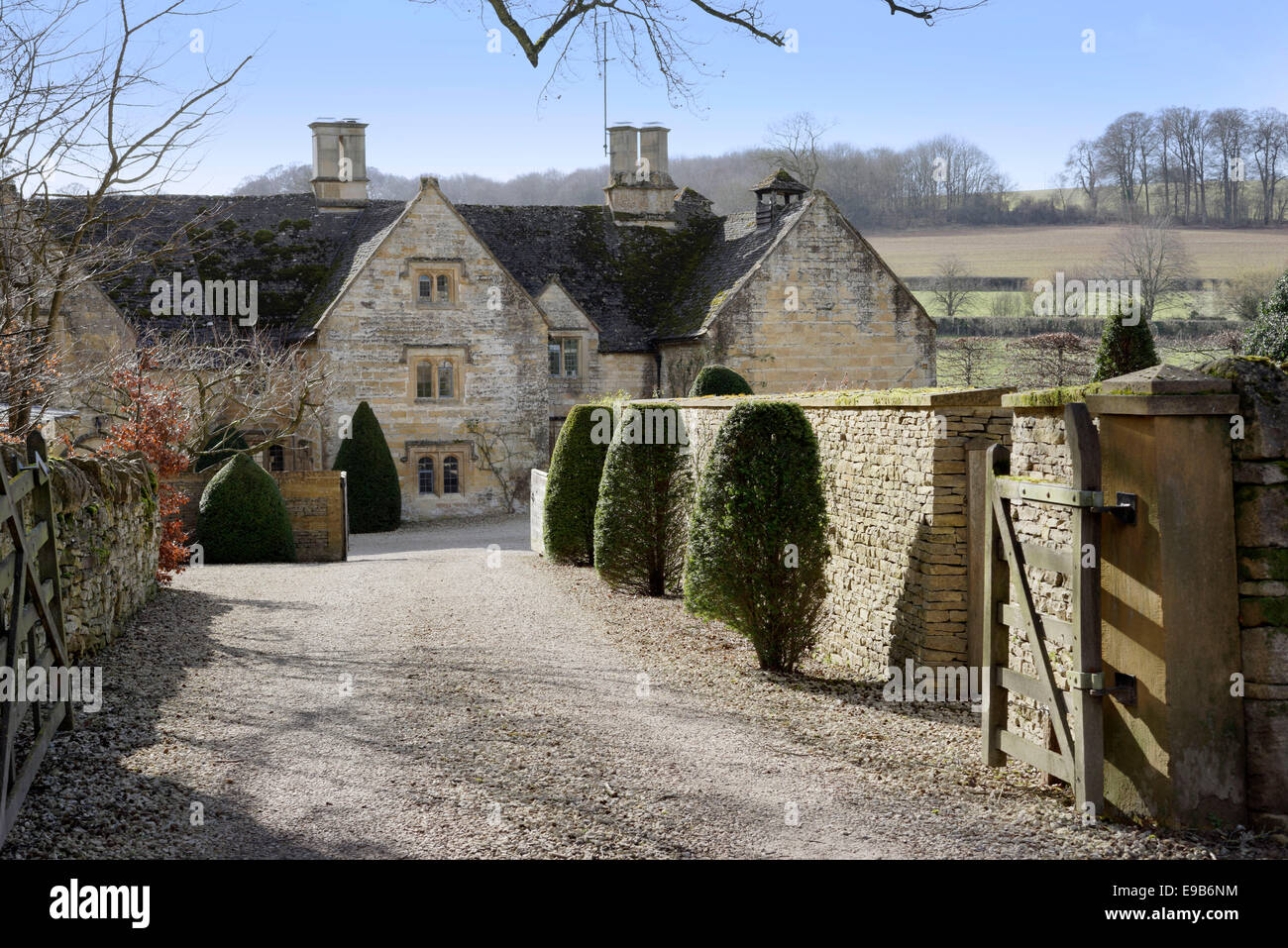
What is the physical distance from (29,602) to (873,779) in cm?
539

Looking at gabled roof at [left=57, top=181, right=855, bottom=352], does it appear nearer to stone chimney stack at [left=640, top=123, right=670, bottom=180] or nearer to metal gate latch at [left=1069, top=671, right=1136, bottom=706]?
stone chimney stack at [left=640, top=123, right=670, bottom=180]

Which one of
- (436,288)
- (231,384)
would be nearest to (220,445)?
(231,384)

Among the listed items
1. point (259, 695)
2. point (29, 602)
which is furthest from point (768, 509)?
point (29, 602)

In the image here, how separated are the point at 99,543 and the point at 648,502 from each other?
712 centimetres

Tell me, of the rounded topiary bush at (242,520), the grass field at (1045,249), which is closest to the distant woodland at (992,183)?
the grass field at (1045,249)

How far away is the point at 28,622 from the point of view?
6426mm

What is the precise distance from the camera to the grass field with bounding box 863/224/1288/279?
50469 millimetres

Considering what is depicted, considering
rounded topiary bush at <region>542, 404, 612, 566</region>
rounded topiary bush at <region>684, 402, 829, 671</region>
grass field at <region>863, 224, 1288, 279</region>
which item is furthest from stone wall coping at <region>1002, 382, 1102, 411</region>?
grass field at <region>863, 224, 1288, 279</region>

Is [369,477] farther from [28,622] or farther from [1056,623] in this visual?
[1056,623]

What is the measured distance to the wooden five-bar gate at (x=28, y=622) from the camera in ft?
18.6

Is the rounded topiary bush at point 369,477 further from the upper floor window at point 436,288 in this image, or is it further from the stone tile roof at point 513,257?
the upper floor window at point 436,288

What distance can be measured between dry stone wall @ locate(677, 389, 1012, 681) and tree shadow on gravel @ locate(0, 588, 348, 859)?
5.79m
